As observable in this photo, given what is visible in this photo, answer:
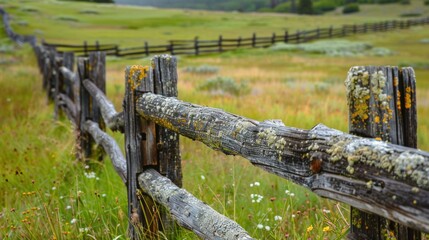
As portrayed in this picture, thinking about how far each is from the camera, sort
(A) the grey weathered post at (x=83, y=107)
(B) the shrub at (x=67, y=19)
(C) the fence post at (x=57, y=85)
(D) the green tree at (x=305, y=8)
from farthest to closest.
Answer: (D) the green tree at (x=305, y=8)
(B) the shrub at (x=67, y=19)
(C) the fence post at (x=57, y=85)
(A) the grey weathered post at (x=83, y=107)

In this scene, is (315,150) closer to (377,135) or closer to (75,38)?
(377,135)

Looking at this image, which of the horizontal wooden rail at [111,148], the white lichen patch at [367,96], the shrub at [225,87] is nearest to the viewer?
the white lichen patch at [367,96]

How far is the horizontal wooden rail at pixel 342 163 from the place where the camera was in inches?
50.0

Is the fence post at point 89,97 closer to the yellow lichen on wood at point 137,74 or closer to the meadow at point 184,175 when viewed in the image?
the meadow at point 184,175

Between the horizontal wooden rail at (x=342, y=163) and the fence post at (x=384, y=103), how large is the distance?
0.06 meters

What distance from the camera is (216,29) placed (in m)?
61.0

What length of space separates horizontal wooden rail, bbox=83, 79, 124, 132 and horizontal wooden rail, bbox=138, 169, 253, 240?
3.51ft

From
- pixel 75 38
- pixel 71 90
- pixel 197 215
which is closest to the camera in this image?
pixel 197 215

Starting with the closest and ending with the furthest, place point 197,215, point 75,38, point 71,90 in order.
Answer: point 197,215 < point 71,90 < point 75,38

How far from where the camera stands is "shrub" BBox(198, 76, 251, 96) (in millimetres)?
12445

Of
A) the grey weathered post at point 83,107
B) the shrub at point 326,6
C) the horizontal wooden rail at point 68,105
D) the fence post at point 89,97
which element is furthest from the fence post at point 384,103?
the shrub at point 326,6

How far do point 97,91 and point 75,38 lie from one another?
42.2m

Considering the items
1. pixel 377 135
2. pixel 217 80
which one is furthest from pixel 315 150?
pixel 217 80

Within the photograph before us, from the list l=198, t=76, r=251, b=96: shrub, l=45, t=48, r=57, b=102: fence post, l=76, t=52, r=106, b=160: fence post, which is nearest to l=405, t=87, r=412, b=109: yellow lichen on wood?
l=76, t=52, r=106, b=160: fence post
